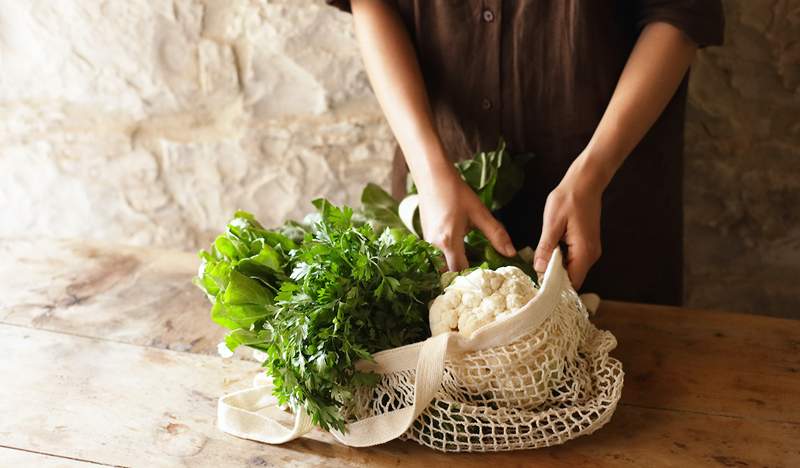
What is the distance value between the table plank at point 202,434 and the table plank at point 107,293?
0.11 m

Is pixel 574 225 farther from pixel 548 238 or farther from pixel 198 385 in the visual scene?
pixel 198 385

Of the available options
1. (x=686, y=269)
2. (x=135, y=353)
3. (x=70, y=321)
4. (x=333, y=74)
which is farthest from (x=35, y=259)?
(x=686, y=269)

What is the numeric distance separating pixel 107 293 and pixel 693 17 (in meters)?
1.14

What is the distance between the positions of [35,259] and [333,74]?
2.46 feet

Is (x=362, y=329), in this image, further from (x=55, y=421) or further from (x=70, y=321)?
(x=70, y=321)

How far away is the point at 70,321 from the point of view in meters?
1.36

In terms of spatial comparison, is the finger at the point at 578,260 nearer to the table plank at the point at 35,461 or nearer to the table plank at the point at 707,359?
the table plank at the point at 707,359

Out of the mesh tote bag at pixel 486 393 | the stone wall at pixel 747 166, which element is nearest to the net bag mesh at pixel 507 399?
the mesh tote bag at pixel 486 393

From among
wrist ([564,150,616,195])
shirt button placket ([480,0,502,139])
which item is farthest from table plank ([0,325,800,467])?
shirt button placket ([480,0,502,139])

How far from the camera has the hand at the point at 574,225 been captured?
3.87ft

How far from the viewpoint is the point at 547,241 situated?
3.86ft

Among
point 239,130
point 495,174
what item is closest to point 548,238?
point 495,174

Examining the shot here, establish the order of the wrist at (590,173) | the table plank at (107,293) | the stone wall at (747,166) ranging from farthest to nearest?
1. the stone wall at (747,166)
2. the table plank at (107,293)
3. the wrist at (590,173)

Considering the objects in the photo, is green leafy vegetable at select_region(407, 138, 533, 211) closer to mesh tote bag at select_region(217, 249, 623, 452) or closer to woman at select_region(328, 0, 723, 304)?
woman at select_region(328, 0, 723, 304)
